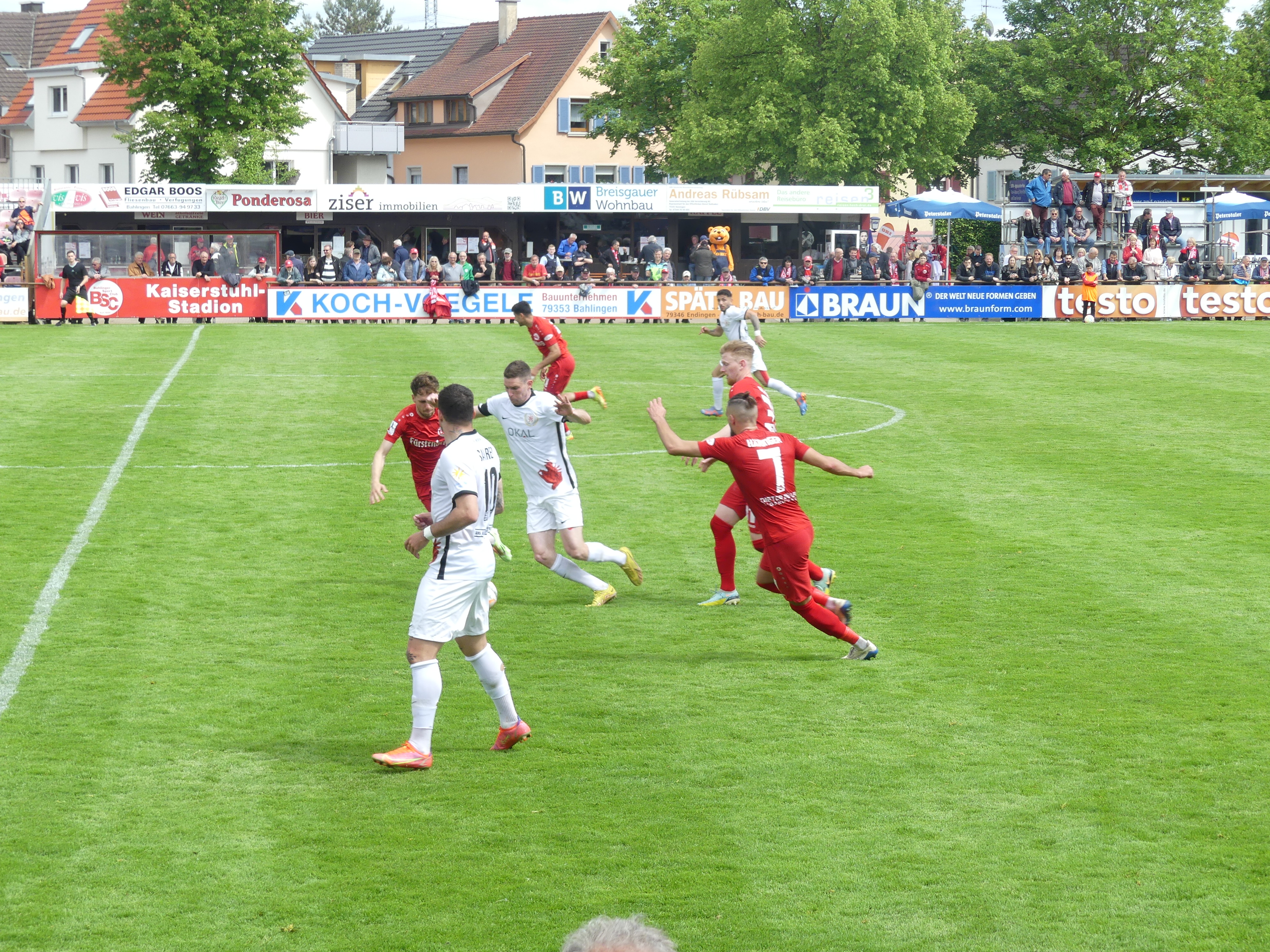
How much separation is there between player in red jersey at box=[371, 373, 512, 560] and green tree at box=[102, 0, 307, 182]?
52974 millimetres

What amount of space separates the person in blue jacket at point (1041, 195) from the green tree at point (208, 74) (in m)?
30.2

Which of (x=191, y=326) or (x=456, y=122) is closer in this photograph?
(x=191, y=326)

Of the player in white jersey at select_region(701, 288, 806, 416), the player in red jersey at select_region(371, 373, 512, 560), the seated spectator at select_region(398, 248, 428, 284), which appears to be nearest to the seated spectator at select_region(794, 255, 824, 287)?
the seated spectator at select_region(398, 248, 428, 284)

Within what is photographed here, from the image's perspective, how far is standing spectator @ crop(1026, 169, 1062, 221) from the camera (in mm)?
51469

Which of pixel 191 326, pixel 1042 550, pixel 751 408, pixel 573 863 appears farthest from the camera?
pixel 191 326

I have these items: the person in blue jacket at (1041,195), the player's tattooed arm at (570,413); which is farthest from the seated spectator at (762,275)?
the player's tattooed arm at (570,413)

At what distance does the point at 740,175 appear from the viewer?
76875 mm

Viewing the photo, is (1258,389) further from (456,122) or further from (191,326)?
(456,122)

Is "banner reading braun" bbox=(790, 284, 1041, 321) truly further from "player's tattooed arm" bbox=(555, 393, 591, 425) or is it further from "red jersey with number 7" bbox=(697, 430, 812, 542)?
"red jersey with number 7" bbox=(697, 430, 812, 542)

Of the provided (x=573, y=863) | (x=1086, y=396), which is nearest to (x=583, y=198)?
(x=1086, y=396)

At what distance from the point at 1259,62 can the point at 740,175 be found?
2574 cm

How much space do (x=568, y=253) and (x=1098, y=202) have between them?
1769cm

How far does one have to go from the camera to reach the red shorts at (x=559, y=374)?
773 inches

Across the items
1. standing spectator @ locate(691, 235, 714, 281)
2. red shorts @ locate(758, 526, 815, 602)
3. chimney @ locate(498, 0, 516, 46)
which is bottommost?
red shorts @ locate(758, 526, 815, 602)
